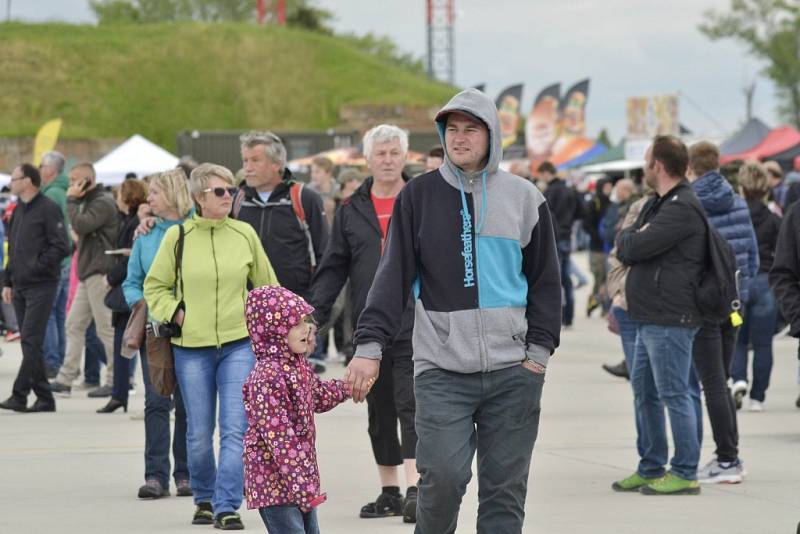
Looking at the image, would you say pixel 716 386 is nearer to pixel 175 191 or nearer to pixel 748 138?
pixel 175 191

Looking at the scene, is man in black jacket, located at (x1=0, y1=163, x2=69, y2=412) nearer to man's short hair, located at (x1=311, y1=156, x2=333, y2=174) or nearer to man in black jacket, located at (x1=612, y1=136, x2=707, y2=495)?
man in black jacket, located at (x1=612, y1=136, x2=707, y2=495)

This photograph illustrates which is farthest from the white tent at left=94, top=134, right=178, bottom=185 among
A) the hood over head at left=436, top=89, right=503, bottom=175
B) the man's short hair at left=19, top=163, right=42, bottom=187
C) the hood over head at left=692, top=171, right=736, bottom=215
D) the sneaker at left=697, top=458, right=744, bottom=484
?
the hood over head at left=436, top=89, right=503, bottom=175

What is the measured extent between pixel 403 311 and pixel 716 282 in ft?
9.45

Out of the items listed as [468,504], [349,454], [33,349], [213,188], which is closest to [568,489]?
[468,504]

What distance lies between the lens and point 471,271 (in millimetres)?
5398

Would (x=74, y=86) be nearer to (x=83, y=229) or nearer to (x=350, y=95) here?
(x=350, y=95)

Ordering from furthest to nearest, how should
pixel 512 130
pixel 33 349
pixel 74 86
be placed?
pixel 74 86, pixel 512 130, pixel 33 349

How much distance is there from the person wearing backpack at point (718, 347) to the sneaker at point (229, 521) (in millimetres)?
2734

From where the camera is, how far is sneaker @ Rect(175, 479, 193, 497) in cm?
846

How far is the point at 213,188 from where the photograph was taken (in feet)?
24.7

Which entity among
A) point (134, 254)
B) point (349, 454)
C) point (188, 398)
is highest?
point (134, 254)

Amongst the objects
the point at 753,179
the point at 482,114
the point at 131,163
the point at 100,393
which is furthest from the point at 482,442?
the point at 131,163

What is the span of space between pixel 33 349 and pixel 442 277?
23.8ft

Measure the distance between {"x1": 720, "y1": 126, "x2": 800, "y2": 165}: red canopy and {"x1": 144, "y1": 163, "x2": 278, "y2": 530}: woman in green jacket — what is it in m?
25.1
